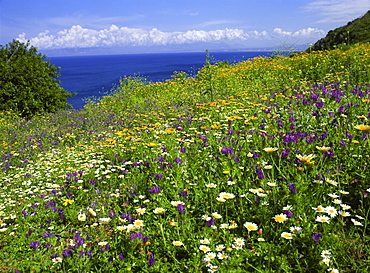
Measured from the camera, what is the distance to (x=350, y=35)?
72.2ft

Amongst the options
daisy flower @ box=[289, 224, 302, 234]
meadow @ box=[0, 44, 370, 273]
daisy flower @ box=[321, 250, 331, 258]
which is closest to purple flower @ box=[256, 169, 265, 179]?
meadow @ box=[0, 44, 370, 273]

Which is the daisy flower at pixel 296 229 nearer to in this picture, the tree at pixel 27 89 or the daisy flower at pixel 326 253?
the daisy flower at pixel 326 253

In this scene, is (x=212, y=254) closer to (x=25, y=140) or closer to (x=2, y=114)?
(x=25, y=140)

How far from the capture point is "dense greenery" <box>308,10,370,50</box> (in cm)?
2009

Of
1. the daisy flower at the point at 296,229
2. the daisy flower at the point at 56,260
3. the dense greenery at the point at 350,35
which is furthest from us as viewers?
the dense greenery at the point at 350,35

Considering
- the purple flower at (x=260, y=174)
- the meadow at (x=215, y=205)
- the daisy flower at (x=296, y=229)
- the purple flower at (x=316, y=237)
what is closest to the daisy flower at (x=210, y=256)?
the meadow at (x=215, y=205)

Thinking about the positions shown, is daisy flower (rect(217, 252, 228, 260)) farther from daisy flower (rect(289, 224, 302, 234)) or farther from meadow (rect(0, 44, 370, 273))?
daisy flower (rect(289, 224, 302, 234))

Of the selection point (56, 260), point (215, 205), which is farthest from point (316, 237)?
point (56, 260)

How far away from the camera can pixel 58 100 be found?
16625mm

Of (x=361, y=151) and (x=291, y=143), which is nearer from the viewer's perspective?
(x=361, y=151)

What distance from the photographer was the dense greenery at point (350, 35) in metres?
20.1

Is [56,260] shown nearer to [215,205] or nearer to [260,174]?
[215,205]

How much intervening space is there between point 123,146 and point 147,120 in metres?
2.27

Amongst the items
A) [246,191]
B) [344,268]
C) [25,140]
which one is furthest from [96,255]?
[25,140]
